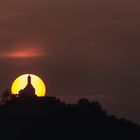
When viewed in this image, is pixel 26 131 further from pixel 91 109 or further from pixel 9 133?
pixel 91 109

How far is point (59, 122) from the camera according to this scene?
133 metres

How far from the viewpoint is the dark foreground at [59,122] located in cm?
12690

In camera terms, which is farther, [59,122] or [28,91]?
[28,91]

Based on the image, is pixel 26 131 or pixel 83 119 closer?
pixel 26 131

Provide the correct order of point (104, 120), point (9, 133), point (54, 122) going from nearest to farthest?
point (9, 133) < point (54, 122) < point (104, 120)

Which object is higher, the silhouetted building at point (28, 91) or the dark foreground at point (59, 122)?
the silhouetted building at point (28, 91)

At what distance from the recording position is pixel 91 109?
14338cm

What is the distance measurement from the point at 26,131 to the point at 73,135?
7500mm

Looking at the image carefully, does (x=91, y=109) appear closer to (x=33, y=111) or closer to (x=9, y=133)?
(x=33, y=111)

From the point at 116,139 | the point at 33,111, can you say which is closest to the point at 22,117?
the point at 33,111

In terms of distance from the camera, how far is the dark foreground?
416 feet

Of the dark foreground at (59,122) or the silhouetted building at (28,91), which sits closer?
the dark foreground at (59,122)

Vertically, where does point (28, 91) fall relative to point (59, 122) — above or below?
→ above

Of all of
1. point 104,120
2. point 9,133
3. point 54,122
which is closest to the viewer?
point 9,133
